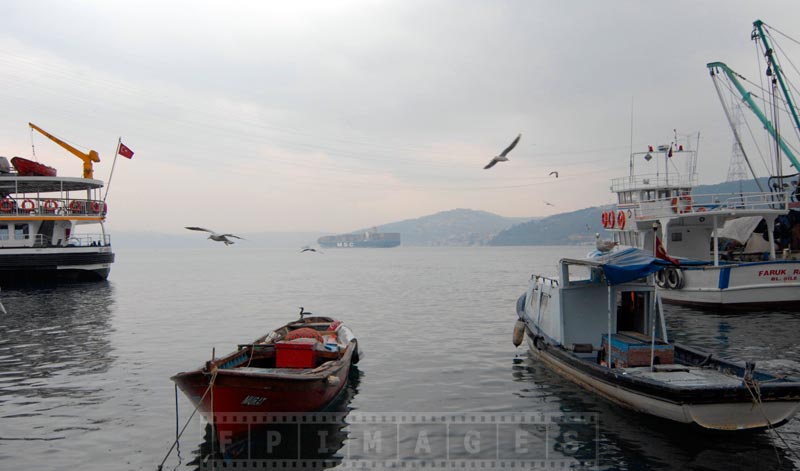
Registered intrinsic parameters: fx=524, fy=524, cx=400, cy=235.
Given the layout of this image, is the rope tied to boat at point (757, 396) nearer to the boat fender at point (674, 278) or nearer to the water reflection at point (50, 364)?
the water reflection at point (50, 364)

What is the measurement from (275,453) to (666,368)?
9805 millimetres

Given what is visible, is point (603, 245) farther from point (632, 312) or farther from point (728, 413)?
point (728, 413)

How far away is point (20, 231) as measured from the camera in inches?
1973

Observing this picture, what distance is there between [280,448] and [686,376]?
9741 mm

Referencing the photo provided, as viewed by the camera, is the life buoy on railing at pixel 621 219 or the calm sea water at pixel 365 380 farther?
the life buoy on railing at pixel 621 219

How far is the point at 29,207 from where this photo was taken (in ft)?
166

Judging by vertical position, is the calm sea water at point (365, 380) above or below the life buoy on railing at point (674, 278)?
below

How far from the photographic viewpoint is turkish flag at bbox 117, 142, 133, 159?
53.3 m

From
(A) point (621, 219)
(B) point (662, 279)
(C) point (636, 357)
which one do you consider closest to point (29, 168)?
(A) point (621, 219)

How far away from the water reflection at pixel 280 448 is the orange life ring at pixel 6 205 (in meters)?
49.6

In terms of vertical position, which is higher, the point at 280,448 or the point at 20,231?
the point at 20,231

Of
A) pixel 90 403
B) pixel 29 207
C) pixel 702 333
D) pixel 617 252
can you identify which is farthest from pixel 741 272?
pixel 29 207

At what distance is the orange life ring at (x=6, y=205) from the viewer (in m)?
49.6

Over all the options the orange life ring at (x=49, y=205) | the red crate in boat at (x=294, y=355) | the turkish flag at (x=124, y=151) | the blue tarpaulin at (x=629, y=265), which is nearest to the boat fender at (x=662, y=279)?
the blue tarpaulin at (x=629, y=265)
